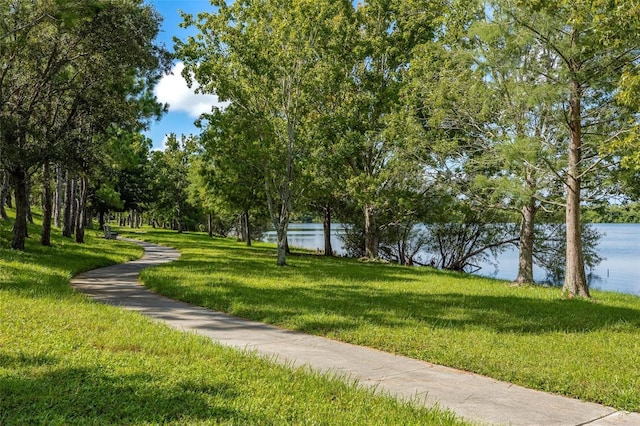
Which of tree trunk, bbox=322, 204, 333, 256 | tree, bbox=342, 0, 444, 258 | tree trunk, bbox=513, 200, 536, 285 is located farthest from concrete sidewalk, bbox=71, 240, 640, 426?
tree trunk, bbox=322, 204, 333, 256

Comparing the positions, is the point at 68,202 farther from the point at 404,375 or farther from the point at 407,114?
the point at 404,375

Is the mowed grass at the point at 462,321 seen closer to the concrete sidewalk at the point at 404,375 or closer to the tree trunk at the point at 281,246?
the concrete sidewalk at the point at 404,375

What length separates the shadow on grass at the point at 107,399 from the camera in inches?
166

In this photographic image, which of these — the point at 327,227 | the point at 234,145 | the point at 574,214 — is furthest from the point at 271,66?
the point at 327,227

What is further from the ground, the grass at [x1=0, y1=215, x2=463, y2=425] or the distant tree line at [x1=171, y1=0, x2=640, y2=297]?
the distant tree line at [x1=171, y1=0, x2=640, y2=297]

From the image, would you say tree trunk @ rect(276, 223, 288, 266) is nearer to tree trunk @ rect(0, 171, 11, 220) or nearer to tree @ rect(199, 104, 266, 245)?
tree @ rect(199, 104, 266, 245)

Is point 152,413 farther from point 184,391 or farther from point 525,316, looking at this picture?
point 525,316

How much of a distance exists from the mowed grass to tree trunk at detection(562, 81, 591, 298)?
0.67 meters

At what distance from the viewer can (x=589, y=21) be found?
12.6 meters

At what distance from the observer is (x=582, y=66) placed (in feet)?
45.6

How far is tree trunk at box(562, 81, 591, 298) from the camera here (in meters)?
14.7

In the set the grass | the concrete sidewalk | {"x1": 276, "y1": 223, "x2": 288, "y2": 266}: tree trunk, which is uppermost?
{"x1": 276, "y1": 223, "x2": 288, "y2": 266}: tree trunk

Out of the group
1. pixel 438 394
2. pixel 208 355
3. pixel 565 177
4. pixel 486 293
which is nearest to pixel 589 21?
pixel 565 177

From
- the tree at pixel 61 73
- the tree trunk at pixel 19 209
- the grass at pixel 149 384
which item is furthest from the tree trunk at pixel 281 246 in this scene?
the grass at pixel 149 384
